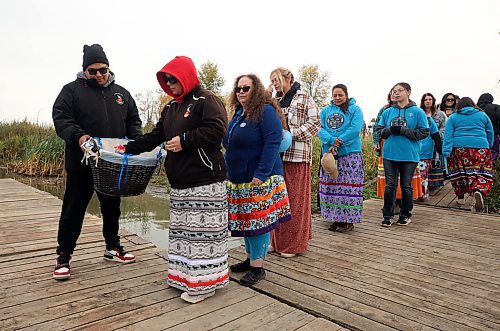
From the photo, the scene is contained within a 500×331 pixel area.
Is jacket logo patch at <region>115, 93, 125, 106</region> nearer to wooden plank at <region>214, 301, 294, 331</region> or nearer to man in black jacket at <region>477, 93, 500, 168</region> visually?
wooden plank at <region>214, 301, 294, 331</region>

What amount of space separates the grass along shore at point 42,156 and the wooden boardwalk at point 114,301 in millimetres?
4948

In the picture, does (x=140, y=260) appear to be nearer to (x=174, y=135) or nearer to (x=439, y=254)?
(x=174, y=135)

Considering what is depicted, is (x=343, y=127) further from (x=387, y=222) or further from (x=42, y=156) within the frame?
(x=42, y=156)

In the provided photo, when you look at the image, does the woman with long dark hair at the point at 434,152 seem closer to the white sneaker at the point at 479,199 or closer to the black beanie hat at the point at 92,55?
the white sneaker at the point at 479,199

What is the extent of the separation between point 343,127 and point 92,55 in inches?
95.9

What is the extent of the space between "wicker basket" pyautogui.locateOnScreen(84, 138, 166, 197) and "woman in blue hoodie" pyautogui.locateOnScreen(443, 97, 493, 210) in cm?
439

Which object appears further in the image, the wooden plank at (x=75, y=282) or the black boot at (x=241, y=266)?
the black boot at (x=241, y=266)

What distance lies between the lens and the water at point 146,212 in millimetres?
5074

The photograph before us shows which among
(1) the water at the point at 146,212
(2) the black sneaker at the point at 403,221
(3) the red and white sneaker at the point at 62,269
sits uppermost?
(3) the red and white sneaker at the point at 62,269

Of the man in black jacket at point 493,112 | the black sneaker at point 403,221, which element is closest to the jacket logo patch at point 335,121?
the black sneaker at point 403,221

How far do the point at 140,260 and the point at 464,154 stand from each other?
447 centimetres

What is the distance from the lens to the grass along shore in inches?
322

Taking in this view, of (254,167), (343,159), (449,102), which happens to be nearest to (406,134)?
(343,159)

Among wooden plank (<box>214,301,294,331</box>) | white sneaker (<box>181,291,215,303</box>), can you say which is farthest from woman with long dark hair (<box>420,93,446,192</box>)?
white sneaker (<box>181,291,215,303</box>)
